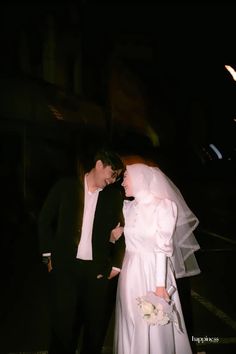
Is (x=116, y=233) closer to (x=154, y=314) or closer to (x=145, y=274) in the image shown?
(x=145, y=274)

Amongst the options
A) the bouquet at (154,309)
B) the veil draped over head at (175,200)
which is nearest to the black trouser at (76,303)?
the bouquet at (154,309)

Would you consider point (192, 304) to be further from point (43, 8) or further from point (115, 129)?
point (115, 129)

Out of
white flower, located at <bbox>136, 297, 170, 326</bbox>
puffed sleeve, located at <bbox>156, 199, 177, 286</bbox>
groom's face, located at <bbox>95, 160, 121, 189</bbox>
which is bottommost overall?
white flower, located at <bbox>136, 297, 170, 326</bbox>

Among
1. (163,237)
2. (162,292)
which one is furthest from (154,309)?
(163,237)

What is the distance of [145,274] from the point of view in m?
3.43

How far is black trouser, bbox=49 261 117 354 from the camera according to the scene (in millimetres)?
3518

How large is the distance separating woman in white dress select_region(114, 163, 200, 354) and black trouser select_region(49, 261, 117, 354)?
193 mm

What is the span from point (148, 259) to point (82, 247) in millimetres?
598

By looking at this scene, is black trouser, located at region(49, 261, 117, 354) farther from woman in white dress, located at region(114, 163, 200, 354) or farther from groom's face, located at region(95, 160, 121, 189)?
groom's face, located at region(95, 160, 121, 189)

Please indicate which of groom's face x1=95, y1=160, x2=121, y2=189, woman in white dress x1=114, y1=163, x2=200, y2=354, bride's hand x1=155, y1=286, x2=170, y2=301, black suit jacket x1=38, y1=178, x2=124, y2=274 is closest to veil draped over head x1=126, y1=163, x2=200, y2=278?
woman in white dress x1=114, y1=163, x2=200, y2=354

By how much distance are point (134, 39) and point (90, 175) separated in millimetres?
24951

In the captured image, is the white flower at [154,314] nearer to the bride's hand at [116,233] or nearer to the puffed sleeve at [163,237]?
the puffed sleeve at [163,237]

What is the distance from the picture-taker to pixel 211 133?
47.2 m

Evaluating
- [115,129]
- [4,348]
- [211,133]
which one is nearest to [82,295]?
[4,348]
